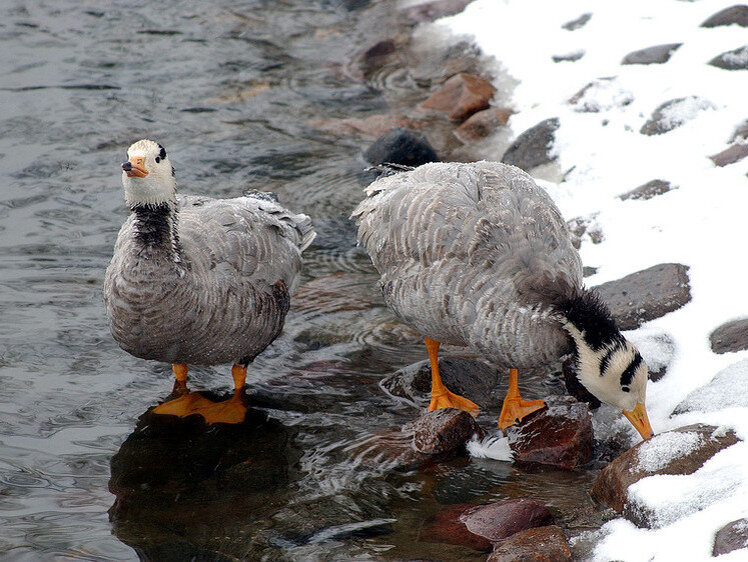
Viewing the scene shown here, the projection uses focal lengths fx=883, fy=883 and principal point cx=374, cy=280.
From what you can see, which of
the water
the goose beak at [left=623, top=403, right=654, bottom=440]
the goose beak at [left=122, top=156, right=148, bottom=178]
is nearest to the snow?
the goose beak at [left=623, top=403, right=654, bottom=440]

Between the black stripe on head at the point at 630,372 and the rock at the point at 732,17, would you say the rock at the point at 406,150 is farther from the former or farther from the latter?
the black stripe on head at the point at 630,372

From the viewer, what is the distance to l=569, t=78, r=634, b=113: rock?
1070 cm

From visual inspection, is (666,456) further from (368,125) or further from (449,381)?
Result: (368,125)

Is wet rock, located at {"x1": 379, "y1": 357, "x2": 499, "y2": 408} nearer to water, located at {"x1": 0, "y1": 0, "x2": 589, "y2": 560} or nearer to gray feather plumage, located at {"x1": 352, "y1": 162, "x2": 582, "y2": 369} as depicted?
water, located at {"x1": 0, "y1": 0, "x2": 589, "y2": 560}

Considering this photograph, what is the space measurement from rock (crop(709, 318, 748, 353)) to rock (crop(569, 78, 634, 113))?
14.5 feet

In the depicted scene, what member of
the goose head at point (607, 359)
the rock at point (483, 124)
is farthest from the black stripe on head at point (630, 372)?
the rock at point (483, 124)

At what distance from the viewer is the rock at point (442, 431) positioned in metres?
6.77

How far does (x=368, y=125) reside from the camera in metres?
12.8

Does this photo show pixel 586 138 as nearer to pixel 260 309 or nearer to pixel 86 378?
pixel 260 309

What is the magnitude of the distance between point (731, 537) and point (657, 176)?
524 centimetres

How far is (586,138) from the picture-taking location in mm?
10414

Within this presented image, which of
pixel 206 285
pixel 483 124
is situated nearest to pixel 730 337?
pixel 206 285

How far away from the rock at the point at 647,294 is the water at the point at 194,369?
5.05ft

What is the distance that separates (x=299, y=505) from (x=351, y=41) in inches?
437
